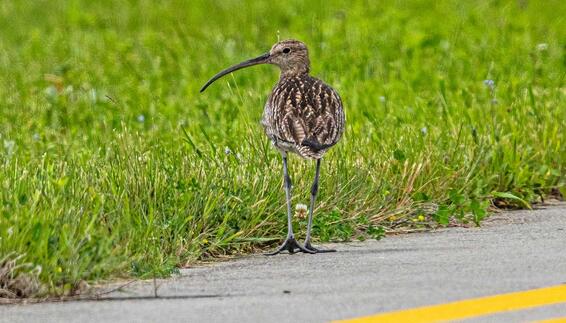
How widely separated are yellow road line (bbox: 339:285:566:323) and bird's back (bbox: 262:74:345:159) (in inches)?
77.3

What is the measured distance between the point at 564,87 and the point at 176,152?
475 cm

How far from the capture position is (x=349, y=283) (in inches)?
276

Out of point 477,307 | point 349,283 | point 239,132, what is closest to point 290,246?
point 349,283

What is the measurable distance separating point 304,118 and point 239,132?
229 centimetres

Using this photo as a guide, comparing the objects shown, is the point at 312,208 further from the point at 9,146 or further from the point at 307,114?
the point at 9,146

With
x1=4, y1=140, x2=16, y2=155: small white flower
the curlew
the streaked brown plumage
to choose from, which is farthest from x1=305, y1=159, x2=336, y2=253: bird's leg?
x1=4, y1=140, x2=16, y2=155: small white flower

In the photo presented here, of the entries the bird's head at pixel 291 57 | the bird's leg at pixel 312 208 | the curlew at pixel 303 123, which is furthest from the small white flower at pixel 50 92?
the bird's leg at pixel 312 208

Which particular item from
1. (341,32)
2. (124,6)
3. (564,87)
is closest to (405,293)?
(564,87)

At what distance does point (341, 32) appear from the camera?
1684cm

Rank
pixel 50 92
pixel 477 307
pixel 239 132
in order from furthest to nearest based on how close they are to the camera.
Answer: pixel 50 92 → pixel 239 132 → pixel 477 307

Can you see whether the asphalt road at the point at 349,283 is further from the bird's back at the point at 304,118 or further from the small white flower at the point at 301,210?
the bird's back at the point at 304,118

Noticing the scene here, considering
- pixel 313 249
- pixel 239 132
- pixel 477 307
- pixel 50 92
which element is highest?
pixel 50 92

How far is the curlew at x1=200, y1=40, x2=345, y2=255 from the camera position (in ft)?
27.1

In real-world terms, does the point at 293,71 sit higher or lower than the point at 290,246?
higher
